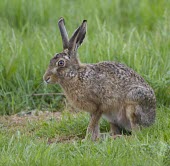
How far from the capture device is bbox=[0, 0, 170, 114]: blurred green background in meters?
8.21

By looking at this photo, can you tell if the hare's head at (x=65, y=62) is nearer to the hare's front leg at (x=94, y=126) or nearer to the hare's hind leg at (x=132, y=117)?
the hare's front leg at (x=94, y=126)

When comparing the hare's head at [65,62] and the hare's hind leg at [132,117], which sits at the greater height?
the hare's head at [65,62]

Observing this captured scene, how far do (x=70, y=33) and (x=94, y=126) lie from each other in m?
2.55

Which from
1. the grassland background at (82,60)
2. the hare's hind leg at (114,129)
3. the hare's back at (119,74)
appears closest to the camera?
the grassland background at (82,60)

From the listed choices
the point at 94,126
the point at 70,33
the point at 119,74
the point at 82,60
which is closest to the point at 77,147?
the point at 94,126

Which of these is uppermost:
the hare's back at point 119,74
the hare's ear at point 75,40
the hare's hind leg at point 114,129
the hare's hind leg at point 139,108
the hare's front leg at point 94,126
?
the hare's ear at point 75,40

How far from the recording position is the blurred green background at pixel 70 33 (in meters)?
8.21

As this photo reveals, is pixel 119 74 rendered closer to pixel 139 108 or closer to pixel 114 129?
pixel 139 108

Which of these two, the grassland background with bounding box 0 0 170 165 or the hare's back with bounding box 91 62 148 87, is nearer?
the grassland background with bounding box 0 0 170 165

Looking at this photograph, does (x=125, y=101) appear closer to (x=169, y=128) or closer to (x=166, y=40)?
(x=169, y=128)

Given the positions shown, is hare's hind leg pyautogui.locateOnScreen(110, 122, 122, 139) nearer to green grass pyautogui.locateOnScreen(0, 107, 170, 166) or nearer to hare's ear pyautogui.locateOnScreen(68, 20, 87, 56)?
green grass pyautogui.locateOnScreen(0, 107, 170, 166)

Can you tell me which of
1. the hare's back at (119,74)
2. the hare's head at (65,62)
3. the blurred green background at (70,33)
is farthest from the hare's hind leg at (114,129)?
the blurred green background at (70,33)

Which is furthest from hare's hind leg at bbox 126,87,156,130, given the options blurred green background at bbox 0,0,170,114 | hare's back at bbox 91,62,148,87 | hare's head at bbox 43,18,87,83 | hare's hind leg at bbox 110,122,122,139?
blurred green background at bbox 0,0,170,114

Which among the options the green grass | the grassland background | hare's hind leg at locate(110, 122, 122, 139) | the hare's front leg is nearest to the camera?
the green grass
